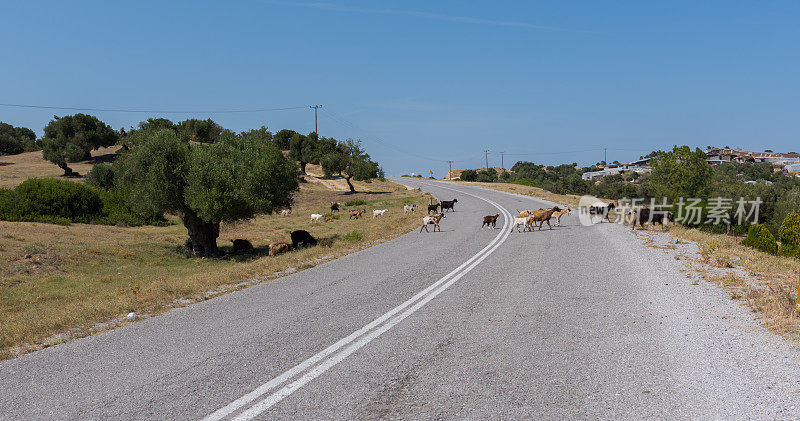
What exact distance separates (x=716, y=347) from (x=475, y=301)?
12.2ft

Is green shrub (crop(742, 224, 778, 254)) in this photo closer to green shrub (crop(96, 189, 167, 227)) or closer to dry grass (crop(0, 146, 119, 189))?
green shrub (crop(96, 189, 167, 227))

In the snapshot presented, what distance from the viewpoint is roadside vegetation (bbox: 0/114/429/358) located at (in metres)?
9.94

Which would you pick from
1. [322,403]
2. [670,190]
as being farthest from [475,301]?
[670,190]

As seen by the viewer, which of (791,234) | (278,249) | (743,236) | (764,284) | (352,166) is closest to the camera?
(764,284)

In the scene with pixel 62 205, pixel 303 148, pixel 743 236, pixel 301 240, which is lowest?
pixel 743 236

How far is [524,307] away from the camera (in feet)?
26.3

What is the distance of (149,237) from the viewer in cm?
3050

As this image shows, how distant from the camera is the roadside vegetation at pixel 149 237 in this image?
32.6 feet

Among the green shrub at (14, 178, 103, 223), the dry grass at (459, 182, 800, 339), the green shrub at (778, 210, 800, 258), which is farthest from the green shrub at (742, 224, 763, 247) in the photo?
the green shrub at (14, 178, 103, 223)

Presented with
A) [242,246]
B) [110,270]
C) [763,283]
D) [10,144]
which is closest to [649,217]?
[763,283]

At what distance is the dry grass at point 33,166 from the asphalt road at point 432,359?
223 feet

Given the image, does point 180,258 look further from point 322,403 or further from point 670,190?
point 670,190

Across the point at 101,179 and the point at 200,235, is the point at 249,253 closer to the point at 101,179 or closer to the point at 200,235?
the point at 200,235

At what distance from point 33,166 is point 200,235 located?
227ft
